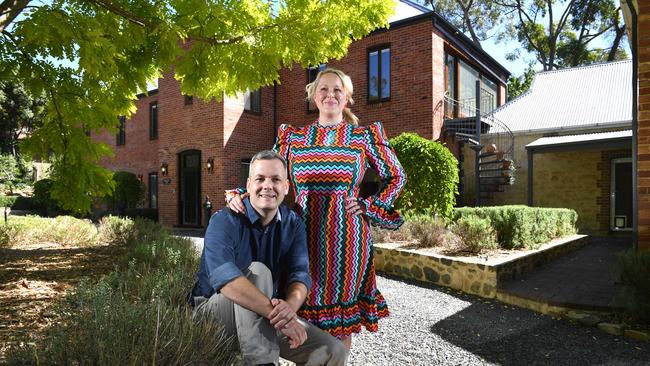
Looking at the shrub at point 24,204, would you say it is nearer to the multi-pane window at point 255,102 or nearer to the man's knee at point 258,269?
the multi-pane window at point 255,102

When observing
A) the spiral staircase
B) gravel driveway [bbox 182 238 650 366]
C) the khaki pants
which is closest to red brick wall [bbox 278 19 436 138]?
the spiral staircase

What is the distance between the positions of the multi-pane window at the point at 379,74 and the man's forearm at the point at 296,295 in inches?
411

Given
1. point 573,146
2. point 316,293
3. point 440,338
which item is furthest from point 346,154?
point 573,146

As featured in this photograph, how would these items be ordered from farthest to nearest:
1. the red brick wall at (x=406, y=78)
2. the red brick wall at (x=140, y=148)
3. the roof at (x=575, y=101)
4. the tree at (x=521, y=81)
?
the tree at (x=521, y=81) < the red brick wall at (x=140, y=148) < the roof at (x=575, y=101) < the red brick wall at (x=406, y=78)

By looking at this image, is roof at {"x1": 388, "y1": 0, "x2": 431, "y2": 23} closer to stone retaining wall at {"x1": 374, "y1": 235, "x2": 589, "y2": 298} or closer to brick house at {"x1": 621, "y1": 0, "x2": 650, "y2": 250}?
stone retaining wall at {"x1": 374, "y1": 235, "x2": 589, "y2": 298}

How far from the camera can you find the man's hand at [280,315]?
1.76m

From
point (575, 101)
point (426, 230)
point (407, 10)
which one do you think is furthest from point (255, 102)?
point (575, 101)

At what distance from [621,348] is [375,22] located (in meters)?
4.41

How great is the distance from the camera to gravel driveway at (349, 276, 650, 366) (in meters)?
3.34

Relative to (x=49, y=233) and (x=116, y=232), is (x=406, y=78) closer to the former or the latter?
(x=116, y=232)

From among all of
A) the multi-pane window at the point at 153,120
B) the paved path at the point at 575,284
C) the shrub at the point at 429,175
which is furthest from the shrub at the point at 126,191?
the paved path at the point at 575,284

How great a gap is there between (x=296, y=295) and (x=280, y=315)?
150mm

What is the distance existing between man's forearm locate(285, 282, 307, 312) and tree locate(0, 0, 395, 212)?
3.28 metres

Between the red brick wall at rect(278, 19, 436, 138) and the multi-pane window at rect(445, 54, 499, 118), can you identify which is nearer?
the red brick wall at rect(278, 19, 436, 138)
